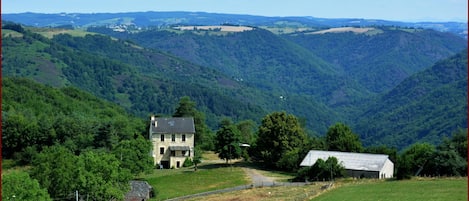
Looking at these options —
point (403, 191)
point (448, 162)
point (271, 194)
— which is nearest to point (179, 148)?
point (271, 194)

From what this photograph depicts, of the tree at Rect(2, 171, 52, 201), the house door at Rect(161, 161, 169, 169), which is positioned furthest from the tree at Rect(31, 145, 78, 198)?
Answer: the house door at Rect(161, 161, 169, 169)

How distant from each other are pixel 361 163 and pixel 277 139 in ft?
38.3

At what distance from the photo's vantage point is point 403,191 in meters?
42.9

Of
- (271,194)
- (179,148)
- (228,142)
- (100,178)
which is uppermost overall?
(228,142)

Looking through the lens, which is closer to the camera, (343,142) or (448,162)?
(448,162)

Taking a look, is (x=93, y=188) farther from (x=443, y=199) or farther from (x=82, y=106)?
(x=82, y=106)

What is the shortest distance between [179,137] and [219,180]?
52.5ft

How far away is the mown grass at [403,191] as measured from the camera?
39156 millimetres

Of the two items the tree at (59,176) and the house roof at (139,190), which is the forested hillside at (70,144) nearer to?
the tree at (59,176)

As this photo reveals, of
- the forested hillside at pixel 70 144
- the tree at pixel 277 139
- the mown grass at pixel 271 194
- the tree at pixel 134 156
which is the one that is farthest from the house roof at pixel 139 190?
the tree at pixel 277 139

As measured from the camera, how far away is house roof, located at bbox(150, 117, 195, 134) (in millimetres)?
73625

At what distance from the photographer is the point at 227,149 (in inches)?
2736

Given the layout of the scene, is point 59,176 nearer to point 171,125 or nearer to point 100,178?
point 100,178

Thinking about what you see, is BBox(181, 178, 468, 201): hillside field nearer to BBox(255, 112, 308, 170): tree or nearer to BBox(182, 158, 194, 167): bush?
BBox(255, 112, 308, 170): tree
